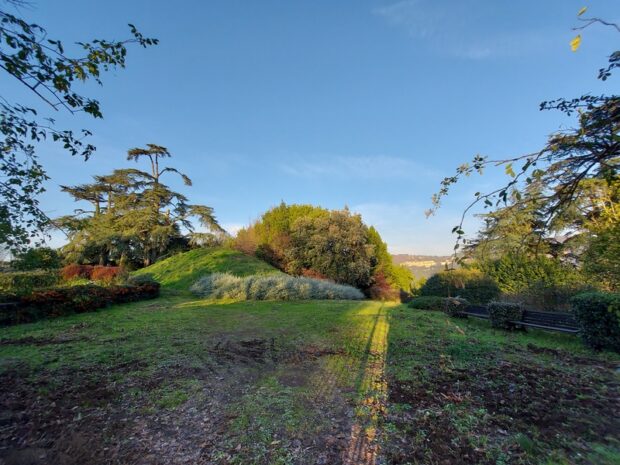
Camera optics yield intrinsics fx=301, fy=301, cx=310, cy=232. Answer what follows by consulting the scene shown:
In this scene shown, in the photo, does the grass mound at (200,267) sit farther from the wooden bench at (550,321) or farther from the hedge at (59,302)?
the wooden bench at (550,321)

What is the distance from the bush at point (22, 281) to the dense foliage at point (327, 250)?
1222 centimetres

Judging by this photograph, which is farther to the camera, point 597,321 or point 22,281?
point 597,321

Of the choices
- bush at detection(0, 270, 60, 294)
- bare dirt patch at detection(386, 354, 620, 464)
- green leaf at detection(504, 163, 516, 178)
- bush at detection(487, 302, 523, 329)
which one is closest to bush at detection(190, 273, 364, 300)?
bush at detection(0, 270, 60, 294)

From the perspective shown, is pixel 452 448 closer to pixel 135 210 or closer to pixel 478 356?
pixel 478 356

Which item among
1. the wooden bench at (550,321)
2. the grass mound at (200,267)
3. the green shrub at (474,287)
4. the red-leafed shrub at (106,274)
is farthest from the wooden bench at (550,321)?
the red-leafed shrub at (106,274)

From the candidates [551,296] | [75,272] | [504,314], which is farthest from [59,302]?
[551,296]

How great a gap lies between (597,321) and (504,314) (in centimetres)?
193

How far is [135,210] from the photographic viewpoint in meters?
21.6

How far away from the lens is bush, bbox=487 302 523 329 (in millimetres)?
6920

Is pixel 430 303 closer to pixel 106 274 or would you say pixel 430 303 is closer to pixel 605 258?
pixel 605 258

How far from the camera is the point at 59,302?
25.7 ft

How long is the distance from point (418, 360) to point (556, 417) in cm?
193

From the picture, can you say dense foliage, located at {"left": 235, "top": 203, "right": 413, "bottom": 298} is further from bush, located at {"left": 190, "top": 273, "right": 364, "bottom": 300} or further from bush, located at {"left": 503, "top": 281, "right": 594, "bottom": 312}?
bush, located at {"left": 503, "top": 281, "right": 594, "bottom": 312}

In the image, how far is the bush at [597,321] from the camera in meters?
4.97
